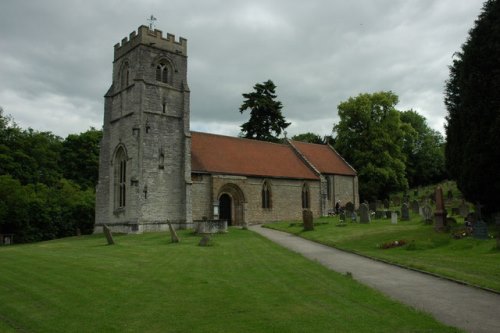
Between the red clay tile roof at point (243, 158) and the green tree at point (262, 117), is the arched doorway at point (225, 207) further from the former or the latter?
→ the green tree at point (262, 117)

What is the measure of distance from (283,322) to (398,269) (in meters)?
6.19

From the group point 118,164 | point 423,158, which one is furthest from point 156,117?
point 423,158

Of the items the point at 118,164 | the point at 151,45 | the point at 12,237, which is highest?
the point at 151,45

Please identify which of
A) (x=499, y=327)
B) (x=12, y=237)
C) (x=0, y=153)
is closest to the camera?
(x=499, y=327)

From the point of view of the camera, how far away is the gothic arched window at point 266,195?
112 feet

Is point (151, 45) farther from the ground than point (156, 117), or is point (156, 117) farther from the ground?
point (151, 45)

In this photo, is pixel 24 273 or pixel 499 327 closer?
pixel 499 327

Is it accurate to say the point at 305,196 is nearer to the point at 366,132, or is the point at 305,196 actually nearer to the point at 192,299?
the point at 366,132

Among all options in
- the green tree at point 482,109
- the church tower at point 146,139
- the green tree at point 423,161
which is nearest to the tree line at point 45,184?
the church tower at point 146,139

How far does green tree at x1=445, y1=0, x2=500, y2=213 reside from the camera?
17.0m

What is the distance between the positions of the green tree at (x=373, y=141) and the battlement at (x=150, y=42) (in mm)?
24332

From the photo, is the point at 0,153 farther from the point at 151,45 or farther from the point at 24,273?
the point at 24,273

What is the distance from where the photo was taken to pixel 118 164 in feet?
98.5

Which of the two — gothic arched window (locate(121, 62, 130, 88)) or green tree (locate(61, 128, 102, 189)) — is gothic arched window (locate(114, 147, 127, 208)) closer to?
gothic arched window (locate(121, 62, 130, 88))
